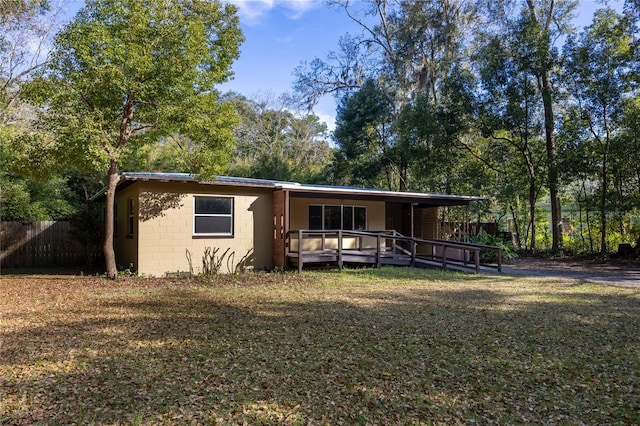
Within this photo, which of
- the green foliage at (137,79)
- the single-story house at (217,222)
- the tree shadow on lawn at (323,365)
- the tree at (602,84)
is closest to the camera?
the tree shadow on lawn at (323,365)

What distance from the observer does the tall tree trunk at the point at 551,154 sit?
17141 millimetres

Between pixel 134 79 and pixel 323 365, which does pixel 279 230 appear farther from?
pixel 323 365

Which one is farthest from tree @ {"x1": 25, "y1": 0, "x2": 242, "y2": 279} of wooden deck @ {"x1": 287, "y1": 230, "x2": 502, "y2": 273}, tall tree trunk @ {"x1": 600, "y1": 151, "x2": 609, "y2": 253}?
tall tree trunk @ {"x1": 600, "y1": 151, "x2": 609, "y2": 253}

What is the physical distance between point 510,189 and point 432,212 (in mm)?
4820

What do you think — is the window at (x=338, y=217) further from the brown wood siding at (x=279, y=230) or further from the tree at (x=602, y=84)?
the tree at (x=602, y=84)

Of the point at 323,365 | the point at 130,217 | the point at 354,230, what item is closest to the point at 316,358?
the point at 323,365

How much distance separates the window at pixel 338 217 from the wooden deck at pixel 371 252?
20.1 inches

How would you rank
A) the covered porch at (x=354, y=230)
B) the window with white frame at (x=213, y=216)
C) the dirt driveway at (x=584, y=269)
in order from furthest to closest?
the covered porch at (x=354, y=230)
the window with white frame at (x=213, y=216)
the dirt driveway at (x=584, y=269)

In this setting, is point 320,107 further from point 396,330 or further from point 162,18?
point 396,330

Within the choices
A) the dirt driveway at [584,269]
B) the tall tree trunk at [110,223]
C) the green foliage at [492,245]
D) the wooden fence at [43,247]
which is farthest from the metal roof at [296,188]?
the dirt driveway at [584,269]

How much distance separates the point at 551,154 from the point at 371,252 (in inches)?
408

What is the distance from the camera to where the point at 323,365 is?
4.12 m

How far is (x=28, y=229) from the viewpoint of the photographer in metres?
13.9

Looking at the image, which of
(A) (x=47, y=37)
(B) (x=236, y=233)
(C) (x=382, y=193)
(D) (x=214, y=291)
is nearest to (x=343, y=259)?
(C) (x=382, y=193)
